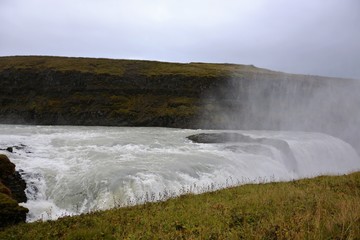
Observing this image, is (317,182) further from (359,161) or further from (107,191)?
(359,161)

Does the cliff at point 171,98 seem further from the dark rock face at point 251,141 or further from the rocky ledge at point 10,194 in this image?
the rocky ledge at point 10,194

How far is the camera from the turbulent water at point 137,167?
55.0 ft

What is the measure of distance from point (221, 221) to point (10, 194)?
27.8 ft

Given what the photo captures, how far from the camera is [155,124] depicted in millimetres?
54969

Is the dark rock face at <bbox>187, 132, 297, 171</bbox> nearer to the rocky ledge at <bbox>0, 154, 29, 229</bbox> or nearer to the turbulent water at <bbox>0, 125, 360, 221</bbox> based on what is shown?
the turbulent water at <bbox>0, 125, 360, 221</bbox>

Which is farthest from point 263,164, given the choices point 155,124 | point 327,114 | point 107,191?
point 327,114

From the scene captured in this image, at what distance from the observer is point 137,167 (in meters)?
21.0

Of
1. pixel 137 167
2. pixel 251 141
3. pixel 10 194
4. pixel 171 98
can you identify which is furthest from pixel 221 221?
pixel 171 98

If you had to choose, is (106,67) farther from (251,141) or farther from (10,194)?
(10,194)

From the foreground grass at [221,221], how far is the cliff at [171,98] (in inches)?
1726

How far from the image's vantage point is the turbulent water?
16766 millimetres

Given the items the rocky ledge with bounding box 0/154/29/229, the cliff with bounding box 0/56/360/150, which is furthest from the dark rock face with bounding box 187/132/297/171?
the rocky ledge with bounding box 0/154/29/229

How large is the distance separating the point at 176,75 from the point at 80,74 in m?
17.6

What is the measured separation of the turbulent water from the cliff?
20.7 meters
